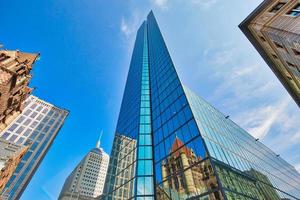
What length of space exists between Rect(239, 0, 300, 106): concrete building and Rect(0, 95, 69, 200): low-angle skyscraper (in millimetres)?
78137

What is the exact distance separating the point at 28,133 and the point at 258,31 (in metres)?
95.2

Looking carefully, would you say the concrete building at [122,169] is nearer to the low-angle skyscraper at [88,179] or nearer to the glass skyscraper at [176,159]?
the glass skyscraper at [176,159]

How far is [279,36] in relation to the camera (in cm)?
2103

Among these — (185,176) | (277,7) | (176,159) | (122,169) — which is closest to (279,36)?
(277,7)

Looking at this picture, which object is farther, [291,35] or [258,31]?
[258,31]

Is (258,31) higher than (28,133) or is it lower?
lower

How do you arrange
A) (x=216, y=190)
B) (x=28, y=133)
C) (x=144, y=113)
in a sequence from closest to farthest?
(x=216, y=190) < (x=144, y=113) < (x=28, y=133)

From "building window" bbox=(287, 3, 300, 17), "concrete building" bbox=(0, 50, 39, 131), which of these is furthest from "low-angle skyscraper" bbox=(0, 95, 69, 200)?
"building window" bbox=(287, 3, 300, 17)

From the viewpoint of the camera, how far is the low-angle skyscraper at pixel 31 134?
6944cm

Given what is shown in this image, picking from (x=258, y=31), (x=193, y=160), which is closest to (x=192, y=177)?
(x=193, y=160)

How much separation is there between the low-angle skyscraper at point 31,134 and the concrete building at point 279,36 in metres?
78.1

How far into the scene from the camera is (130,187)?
917 inches

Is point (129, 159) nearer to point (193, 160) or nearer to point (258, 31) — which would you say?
point (193, 160)

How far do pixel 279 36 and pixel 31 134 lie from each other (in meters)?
97.9
